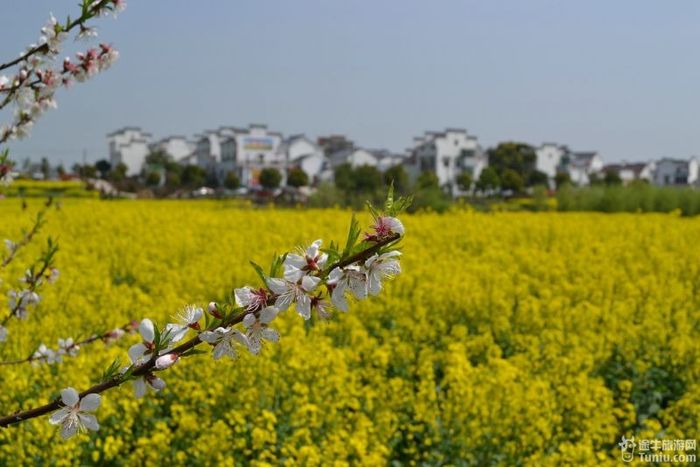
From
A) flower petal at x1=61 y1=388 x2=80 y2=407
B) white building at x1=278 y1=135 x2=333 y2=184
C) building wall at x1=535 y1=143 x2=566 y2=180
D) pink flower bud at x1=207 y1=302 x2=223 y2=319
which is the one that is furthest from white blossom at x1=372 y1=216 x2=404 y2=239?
building wall at x1=535 y1=143 x2=566 y2=180

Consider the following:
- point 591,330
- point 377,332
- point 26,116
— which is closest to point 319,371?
point 377,332

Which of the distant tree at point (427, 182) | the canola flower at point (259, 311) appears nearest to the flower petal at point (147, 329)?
the canola flower at point (259, 311)

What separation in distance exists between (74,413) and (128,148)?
443ft

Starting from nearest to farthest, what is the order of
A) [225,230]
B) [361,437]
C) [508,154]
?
[361,437] → [225,230] → [508,154]

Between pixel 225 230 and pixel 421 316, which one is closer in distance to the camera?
pixel 421 316

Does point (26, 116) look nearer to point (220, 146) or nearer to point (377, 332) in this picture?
point (377, 332)

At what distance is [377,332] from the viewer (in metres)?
6.17

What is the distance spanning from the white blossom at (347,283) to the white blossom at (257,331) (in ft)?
0.37

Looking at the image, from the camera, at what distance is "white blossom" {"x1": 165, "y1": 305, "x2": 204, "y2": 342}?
4.51 feet

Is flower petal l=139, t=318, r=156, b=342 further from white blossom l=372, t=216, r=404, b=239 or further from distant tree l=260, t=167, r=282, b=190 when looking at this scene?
distant tree l=260, t=167, r=282, b=190

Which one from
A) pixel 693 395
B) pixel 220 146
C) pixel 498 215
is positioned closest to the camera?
pixel 693 395

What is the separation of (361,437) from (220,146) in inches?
4582

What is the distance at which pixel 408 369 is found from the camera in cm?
536

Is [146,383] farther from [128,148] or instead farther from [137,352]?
[128,148]
